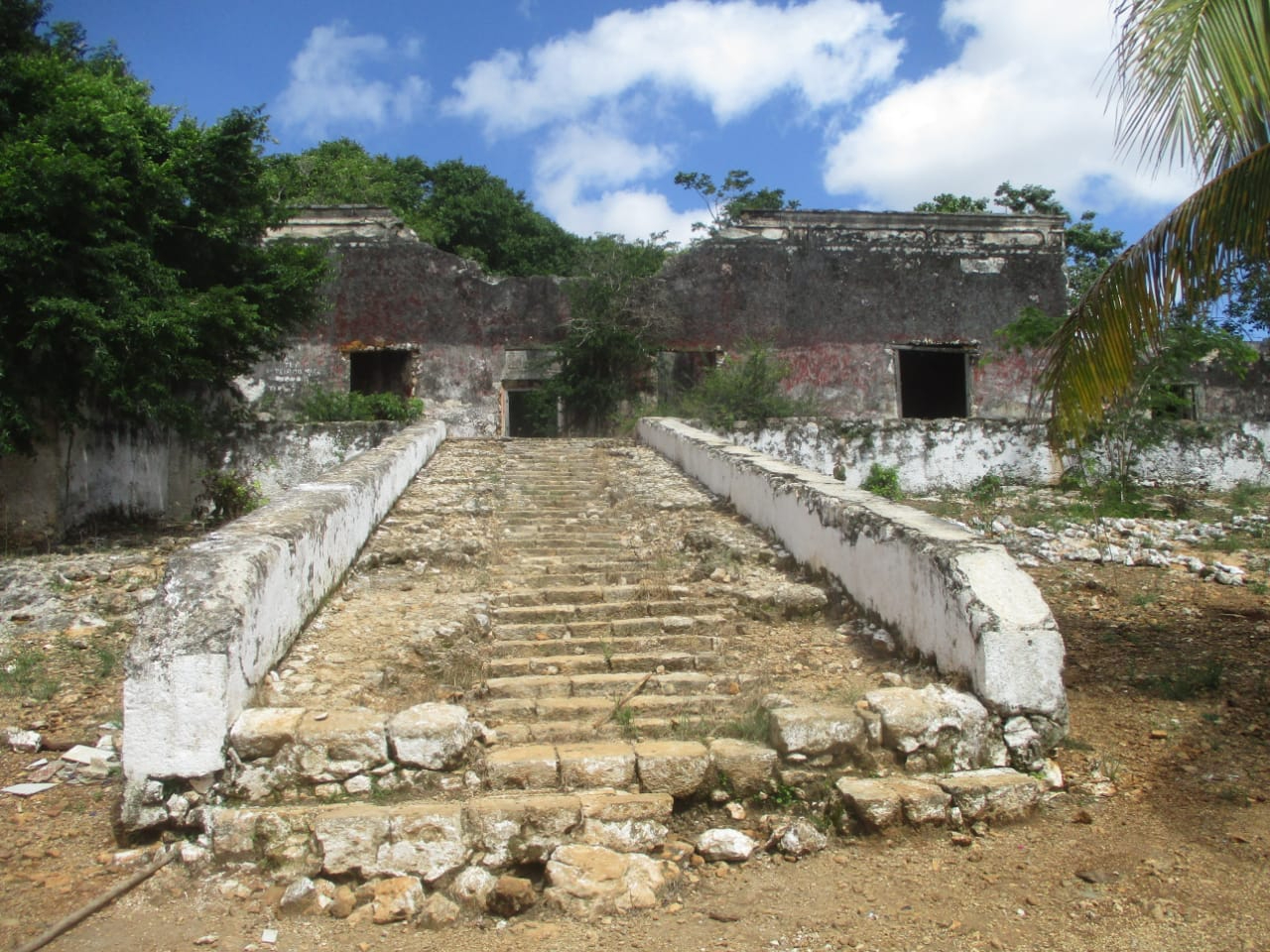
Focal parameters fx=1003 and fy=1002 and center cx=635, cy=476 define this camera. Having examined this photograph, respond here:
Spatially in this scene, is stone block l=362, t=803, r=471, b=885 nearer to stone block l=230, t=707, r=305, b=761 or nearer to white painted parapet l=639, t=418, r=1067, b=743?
stone block l=230, t=707, r=305, b=761

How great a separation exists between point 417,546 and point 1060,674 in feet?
15.0

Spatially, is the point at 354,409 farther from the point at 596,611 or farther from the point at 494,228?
the point at 494,228

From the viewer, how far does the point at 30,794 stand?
443 cm

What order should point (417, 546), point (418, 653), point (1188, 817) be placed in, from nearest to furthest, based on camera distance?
point (1188, 817)
point (418, 653)
point (417, 546)

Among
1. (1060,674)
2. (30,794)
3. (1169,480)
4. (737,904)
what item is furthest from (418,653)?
(1169,480)

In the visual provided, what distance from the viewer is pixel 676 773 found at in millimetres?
3746

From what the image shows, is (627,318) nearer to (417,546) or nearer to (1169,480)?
→ (1169,480)

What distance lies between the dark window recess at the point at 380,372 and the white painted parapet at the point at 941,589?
38.4 ft

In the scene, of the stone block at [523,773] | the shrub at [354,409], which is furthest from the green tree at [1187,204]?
the shrub at [354,409]

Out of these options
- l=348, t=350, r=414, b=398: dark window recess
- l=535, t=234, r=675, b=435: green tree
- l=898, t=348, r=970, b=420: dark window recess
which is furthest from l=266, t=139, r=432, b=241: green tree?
l=898, t=348, r=970, b=420: dark window recess

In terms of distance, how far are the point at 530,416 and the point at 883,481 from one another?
524 inches

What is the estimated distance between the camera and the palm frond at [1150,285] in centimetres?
451

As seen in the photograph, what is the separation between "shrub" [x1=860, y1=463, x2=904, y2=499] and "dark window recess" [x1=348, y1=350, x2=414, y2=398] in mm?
8027

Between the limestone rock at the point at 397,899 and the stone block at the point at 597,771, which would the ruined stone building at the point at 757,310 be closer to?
the stone block at the point at 597,771
